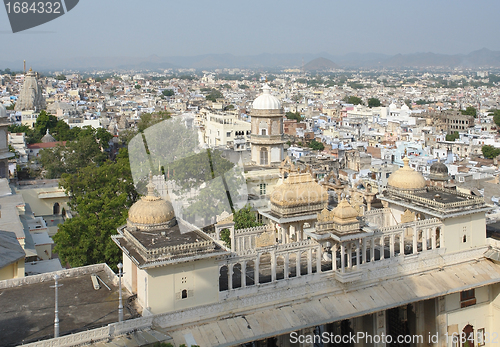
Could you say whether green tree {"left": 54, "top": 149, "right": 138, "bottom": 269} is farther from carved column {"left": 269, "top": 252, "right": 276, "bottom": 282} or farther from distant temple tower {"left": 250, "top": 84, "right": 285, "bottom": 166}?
carved column {"left": 269, "top": 252, "right": 276, "bottom": 282}

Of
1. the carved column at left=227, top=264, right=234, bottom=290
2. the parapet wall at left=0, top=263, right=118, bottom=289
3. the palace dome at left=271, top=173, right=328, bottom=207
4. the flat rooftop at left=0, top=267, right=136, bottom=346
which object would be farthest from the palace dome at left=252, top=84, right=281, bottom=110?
the carved column at left=227, top=264, right=234, bottom=290

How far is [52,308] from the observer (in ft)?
45.5

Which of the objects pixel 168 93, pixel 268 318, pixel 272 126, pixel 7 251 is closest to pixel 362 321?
pixel 268 318

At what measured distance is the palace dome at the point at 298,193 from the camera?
17844mm

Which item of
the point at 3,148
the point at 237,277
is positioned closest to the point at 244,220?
the point at 237,277

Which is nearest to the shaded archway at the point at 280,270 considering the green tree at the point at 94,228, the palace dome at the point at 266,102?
the green tree at the point at 94,228

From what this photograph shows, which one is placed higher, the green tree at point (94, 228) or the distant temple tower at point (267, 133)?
the distant temple tower at point (267, 133)

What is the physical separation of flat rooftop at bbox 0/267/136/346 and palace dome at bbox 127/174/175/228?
6.68 ft

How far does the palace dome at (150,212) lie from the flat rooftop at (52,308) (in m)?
2.04

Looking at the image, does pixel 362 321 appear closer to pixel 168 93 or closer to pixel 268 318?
pixel 268 318

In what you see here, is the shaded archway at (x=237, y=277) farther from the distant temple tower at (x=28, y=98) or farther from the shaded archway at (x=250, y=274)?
the distant temple tower at (x=28, y=98)

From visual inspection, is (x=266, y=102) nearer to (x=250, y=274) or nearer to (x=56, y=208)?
(x=56, y=208)

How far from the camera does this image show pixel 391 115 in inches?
3693

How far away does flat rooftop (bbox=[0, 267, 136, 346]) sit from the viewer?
41.6 ft
